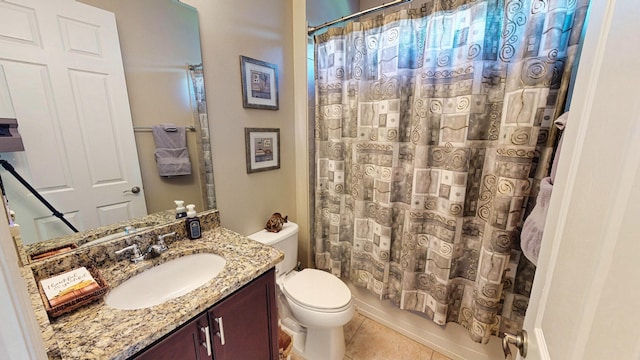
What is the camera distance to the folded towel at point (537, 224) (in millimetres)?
918

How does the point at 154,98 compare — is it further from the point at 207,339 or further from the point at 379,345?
the point at 379,345

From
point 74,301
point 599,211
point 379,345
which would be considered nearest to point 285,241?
point 379,345

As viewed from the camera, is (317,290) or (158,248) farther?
(317,290)

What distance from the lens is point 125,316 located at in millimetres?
738

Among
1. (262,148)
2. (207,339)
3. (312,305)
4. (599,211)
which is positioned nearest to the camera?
(599,211)

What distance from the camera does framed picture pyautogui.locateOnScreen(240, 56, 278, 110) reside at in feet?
4.71

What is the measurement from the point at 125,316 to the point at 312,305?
870 millimetres

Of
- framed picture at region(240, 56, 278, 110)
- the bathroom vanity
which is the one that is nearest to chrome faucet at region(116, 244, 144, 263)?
the bathroom vanity

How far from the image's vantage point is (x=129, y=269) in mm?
978

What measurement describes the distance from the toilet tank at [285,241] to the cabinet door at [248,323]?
51cm

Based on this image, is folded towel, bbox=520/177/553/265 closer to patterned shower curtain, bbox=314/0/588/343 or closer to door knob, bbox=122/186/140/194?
patterned shower curtain, bbox=314/0/588/343

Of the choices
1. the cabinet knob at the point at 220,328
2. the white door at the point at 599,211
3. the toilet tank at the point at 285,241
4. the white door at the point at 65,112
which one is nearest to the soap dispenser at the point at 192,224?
the white door at the point at 65,112

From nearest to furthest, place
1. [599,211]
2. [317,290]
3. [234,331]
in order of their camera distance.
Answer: [599,211], [234,331], [317,290]

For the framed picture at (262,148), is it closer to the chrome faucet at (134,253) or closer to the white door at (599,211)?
the chrome faucet at (134,253)
